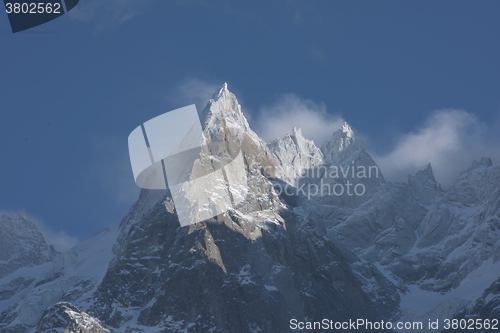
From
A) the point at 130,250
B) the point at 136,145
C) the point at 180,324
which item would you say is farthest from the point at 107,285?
the point at 136,145

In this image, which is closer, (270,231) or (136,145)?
(136,145)

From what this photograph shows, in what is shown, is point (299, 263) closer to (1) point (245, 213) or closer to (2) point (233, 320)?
(1) point (245, 213)

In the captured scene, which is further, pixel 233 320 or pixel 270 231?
pixel 270 231

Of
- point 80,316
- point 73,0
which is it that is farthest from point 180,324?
point 73,0

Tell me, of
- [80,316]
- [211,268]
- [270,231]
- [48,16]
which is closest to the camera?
[48,16]

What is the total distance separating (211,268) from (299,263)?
28.2 m

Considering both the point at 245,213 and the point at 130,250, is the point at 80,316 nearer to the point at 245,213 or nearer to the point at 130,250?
the point at 130,250

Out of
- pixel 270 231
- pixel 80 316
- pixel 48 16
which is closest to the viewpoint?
pixel 48 16

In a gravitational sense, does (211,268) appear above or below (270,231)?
below

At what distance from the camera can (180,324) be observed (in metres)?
167

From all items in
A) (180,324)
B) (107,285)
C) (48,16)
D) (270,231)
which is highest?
(48,16)

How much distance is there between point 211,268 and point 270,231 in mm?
23500

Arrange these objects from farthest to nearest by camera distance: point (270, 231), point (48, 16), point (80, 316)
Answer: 1. point (270, 231)
2. point (80, 316)
3. point (48, 16)

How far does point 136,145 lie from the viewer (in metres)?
165
